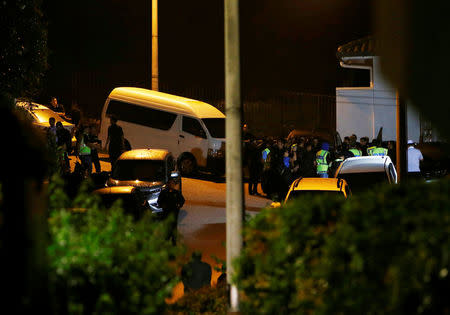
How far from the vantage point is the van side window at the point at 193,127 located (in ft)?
74.1

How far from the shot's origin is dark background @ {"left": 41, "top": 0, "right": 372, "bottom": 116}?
38250 millimetres

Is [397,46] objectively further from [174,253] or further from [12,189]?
[12,189]

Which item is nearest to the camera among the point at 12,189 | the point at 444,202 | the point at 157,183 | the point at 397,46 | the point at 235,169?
the point at 12,189

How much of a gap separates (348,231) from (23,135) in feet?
6.45

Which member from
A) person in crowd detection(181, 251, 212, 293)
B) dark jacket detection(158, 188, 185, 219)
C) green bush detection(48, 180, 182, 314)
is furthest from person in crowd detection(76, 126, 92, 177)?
green bush detection(48, 180, 182, 314)

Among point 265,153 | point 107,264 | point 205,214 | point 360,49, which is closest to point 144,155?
point 205,214

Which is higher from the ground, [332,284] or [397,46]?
[397,46]

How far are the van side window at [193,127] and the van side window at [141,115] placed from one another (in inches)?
18.5

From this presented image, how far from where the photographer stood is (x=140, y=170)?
17016 mm

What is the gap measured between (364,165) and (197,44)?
27961 millimetres

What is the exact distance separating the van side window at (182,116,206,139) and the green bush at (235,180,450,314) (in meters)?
17.7

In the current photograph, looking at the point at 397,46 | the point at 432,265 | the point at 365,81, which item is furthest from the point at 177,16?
the point at 432,265

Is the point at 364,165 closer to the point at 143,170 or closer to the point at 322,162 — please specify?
the point at 322,162

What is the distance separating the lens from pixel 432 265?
3936 millimetres
